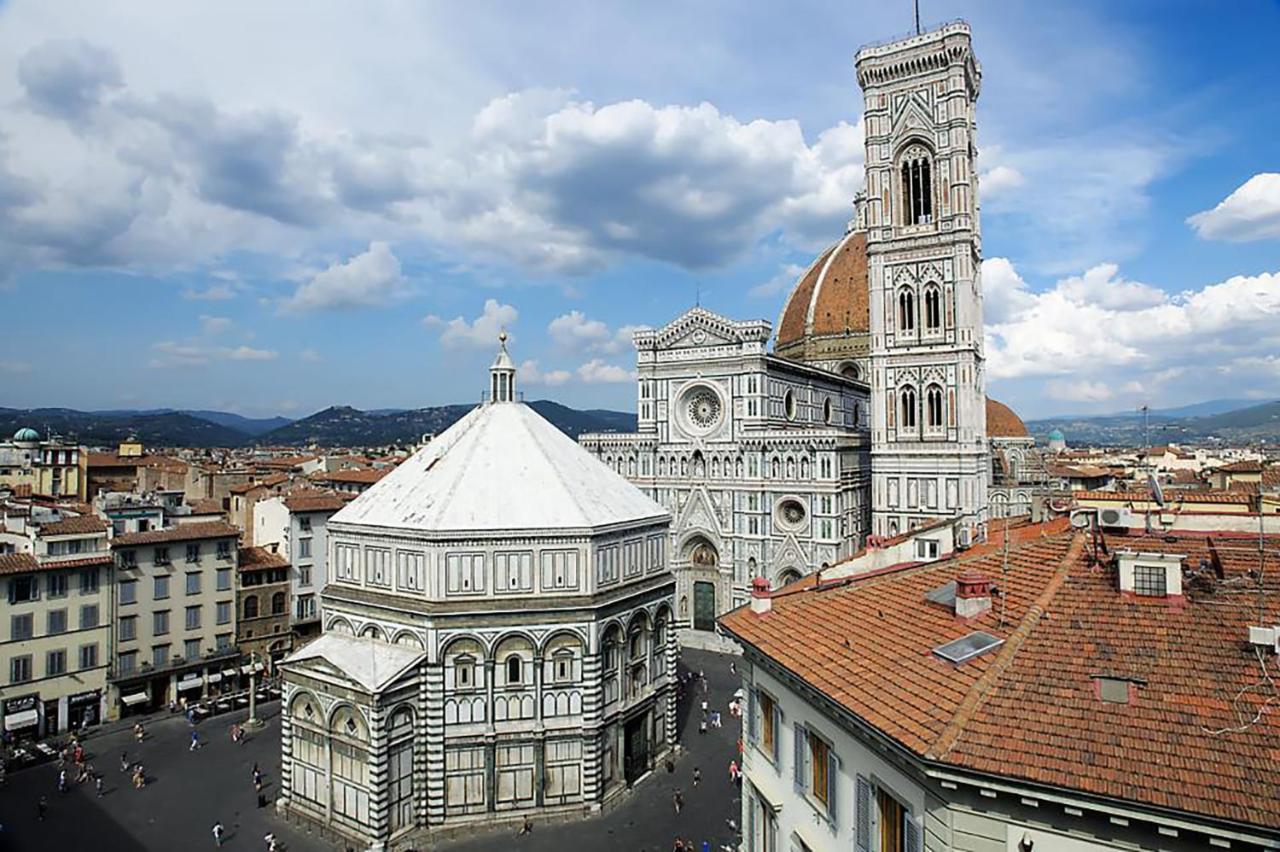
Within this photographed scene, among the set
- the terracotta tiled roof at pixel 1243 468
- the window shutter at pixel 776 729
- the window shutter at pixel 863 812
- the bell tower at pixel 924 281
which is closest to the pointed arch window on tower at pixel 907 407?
the bell tower at pixel 924 281

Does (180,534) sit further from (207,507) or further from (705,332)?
(705,332)

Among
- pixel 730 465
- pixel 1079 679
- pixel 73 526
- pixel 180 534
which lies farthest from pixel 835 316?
pixel 1079 679

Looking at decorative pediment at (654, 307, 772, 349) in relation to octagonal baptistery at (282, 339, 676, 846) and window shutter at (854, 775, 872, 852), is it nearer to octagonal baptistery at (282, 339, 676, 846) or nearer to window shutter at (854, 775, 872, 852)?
octagonal baptistery at (282, 339, 676, 846)

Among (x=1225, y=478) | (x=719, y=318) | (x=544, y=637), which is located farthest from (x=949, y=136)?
(x=544, y=637)

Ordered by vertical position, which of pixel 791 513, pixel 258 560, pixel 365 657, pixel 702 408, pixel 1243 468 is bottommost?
pixel 365 657

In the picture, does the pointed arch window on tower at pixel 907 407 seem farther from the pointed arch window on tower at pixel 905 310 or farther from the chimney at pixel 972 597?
the chimney at pixel 972 597
